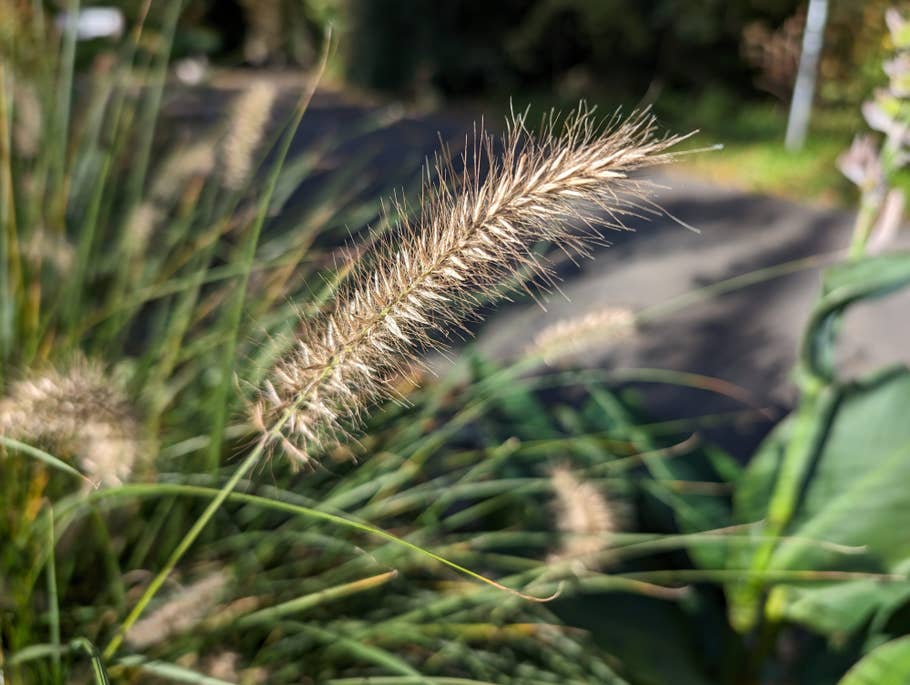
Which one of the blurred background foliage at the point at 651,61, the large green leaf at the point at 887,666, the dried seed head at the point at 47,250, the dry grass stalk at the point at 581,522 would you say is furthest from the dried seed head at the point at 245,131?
the blurred background foliage at the point at 651,61

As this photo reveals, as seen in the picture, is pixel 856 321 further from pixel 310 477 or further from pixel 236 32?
pixel 236 32

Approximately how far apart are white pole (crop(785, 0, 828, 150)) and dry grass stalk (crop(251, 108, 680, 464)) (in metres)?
5.72

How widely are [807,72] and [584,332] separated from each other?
5.67 metres

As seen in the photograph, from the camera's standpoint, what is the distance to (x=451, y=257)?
576 millimetres

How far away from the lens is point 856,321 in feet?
11.2

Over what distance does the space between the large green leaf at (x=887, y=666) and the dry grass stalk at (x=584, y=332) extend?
0.53 metres

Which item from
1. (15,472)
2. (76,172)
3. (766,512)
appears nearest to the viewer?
(15,472)

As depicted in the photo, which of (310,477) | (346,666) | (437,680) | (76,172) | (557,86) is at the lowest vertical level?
(346,666)

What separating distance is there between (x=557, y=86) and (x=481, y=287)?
30.4ft

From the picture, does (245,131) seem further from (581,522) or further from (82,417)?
(581,522)

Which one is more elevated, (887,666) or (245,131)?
(245,131)

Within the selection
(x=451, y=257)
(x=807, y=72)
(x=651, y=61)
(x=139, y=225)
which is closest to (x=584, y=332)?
(x=451, y=257)

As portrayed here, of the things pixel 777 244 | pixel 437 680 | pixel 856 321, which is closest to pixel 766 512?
pixel 437 680

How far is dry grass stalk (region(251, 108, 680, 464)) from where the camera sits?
1.88ft
